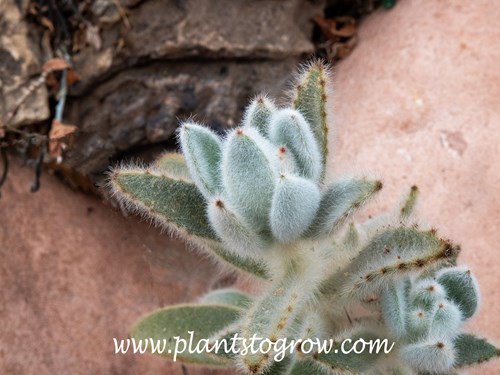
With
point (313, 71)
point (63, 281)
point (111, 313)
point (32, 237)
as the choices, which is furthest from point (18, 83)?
point (313, 71)

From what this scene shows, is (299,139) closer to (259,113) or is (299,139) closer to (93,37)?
(259,113)

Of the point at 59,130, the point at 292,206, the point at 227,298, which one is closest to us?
the point at 292,206

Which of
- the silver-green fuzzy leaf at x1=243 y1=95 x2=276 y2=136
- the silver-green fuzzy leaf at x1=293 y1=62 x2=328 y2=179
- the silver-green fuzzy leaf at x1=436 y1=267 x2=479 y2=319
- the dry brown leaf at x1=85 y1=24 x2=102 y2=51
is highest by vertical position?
the silver-green fuzzy leaf at x1=293 y1=62 x2=328 y2=179

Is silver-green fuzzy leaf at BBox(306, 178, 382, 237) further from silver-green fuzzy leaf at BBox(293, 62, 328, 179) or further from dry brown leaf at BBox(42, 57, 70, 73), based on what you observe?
dry brown leaf at BBox(42, 57, 70, 73)

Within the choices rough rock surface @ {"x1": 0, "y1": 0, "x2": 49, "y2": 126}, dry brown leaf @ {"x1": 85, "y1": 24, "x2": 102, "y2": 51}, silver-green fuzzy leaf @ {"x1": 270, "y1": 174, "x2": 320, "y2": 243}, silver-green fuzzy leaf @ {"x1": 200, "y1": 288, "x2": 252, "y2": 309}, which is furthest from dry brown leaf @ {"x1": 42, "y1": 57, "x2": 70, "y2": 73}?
silver-green fuzzy leaf @ {"x1": 270, "y1": 174, "x2": 320, "y2": 243}

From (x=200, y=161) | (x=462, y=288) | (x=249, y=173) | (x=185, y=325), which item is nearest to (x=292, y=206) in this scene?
(x=249, y=173)
